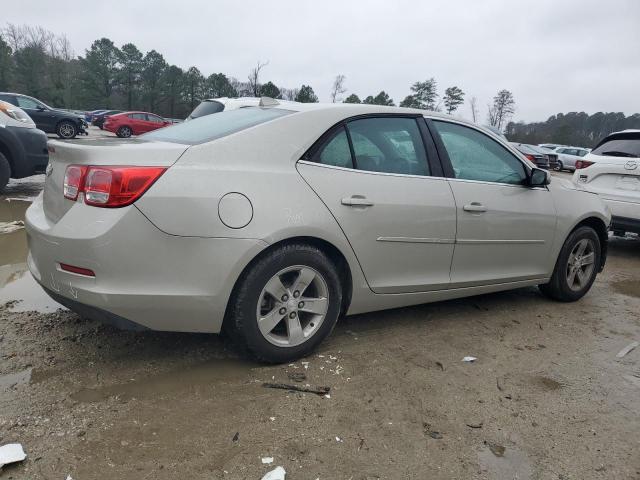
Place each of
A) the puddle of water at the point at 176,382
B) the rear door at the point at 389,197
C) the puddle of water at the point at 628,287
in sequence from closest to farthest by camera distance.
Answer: the puddle of water at the point at 176,382 → the rear door at the point at 389,197 → the puddle of water at the point at 628,287

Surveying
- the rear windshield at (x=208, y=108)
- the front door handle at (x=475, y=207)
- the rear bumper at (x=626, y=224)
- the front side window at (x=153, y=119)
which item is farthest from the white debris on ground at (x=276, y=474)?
the front side window at (x=153, y=119)

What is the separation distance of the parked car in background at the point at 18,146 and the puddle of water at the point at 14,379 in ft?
18.0

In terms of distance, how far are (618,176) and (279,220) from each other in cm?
567

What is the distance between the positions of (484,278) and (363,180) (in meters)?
1.40

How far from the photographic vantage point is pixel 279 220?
8.59ft

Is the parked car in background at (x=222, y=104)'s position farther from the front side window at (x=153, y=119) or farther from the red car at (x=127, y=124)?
the front side window at (x=153, y=119)

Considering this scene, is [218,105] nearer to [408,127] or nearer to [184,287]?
[408,127]

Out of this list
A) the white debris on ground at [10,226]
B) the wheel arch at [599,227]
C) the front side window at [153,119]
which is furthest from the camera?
the front side window at [153,119]

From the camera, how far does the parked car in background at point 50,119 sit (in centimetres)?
1677

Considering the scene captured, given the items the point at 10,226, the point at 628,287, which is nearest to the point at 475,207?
the point at 628,287

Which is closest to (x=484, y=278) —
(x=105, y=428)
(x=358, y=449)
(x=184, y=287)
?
(x=358, y=449)

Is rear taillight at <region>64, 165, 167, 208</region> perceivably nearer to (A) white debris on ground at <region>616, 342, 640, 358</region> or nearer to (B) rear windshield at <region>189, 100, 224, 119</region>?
(A) white debris on ground at <region>616, 342, 640, 358</region>

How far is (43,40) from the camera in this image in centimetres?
7938

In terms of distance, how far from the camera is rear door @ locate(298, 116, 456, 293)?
2914 millimetres
